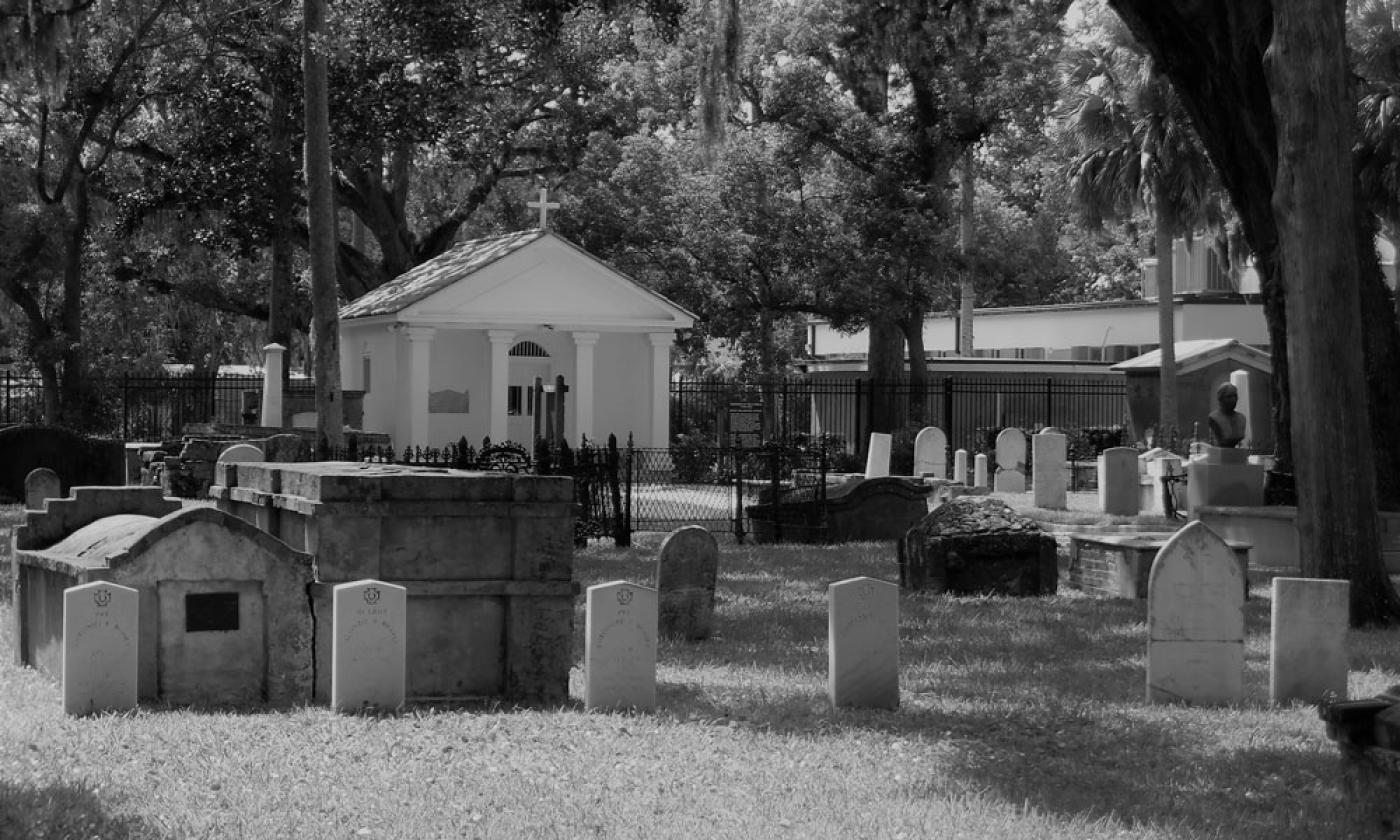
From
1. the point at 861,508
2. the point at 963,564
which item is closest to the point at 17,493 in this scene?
the point at 861,508

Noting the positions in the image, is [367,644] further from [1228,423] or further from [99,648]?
[1228,423]

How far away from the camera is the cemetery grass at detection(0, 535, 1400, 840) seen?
6.86 meters

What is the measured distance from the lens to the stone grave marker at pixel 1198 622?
398 inches

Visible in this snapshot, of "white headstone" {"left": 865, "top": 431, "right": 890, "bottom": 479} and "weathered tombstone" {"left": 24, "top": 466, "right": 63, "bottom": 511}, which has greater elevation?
"white headstone" {"left": 865, "top": 431, "right": 890, "bottom": 479}

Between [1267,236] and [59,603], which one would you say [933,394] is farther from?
[59,603]

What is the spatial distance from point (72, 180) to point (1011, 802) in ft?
109

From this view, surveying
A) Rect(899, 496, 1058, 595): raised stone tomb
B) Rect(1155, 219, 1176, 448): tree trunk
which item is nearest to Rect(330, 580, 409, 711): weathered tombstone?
Rect(899, 496, 1058, 595): raised stone tomb

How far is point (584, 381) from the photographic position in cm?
3503

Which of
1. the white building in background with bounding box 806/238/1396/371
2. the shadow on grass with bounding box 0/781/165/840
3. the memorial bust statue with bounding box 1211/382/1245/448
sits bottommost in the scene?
the shadow on grass with bounding box 0/781/165/840

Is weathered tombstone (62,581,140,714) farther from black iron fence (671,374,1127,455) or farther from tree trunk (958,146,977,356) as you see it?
tree trunk (958,146,977,356)

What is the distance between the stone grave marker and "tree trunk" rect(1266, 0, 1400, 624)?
3.66m

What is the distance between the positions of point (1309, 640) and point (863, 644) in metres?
2.75

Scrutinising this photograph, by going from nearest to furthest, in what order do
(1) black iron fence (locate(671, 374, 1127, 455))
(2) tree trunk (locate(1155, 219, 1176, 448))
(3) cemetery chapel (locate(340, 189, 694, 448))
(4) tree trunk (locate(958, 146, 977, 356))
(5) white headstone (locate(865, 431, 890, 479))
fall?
(5) white headstone (locate(865, 431, 890, 479)), (3) cemetery chapel (locate(340, 189, 694, 448)), (2) tree trunk (locate(1155, 219, 1176, 448)), (1) black iron fence (locate(671, 374, 1127, 455)), (4) tree trunk (locate(958, 146, 977, 356))

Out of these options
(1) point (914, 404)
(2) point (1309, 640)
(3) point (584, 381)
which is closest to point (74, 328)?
(3) point (584, 381)
